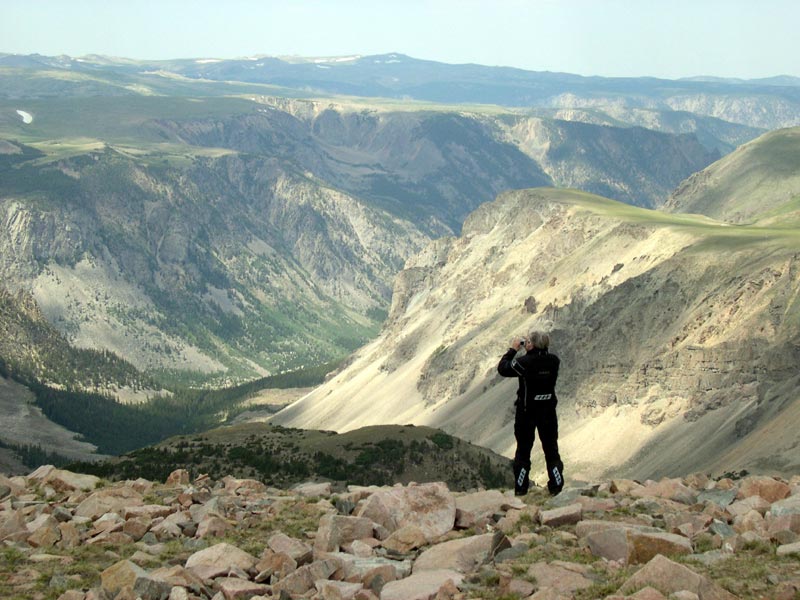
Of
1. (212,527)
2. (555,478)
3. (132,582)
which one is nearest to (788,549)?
(555,478)

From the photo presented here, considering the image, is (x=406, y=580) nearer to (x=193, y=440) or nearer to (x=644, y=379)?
(x=193, y=440)

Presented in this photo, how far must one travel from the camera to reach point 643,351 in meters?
128

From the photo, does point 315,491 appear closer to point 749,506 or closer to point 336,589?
point 336,589

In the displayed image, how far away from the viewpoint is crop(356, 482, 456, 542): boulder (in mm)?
28078

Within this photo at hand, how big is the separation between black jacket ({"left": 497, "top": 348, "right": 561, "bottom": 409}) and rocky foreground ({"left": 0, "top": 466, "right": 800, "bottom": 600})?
9.65 feet

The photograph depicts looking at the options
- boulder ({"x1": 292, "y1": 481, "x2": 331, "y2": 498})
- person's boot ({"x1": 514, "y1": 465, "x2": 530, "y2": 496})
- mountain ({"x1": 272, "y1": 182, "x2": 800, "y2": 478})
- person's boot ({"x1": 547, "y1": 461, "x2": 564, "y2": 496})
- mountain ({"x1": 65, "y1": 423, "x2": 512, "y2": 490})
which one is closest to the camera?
person's boot ({"x1": 547, "y1": 461, "x2": 564, "y2": 496})

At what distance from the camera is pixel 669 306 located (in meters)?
130

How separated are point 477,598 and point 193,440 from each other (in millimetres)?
70349

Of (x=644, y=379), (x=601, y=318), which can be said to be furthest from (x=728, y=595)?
(x=601, y=318)

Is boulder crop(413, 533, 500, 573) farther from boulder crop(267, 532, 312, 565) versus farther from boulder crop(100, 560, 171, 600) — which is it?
boulder crop(100, 560, 171, 600)

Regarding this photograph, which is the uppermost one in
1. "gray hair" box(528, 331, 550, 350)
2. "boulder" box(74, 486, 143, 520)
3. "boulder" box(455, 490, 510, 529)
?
"gray hair" box(528, 331, 550, 350)

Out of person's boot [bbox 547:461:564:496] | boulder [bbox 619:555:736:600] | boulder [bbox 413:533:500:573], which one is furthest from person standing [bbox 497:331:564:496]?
boulder [bbox 619:555:736:600]

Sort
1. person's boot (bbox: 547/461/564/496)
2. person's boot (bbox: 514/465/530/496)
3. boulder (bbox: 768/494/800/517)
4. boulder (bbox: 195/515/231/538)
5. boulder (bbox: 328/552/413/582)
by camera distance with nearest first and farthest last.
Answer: boulder (bbox: 328/552/413/582)
boulder (bbox: 768/494/800/517)
boulder (bbox: 195/515/231/538)
person's boot (bbox: 547/461/564/496)
person's boot (bbox: 514/465/530/496)

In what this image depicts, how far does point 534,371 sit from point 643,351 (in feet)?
332
